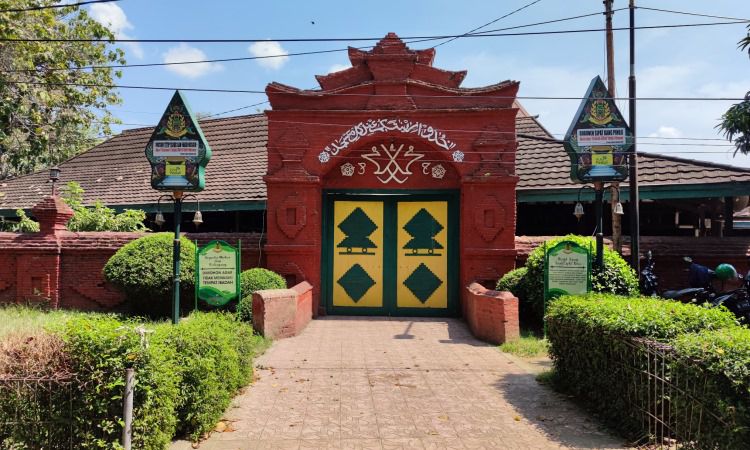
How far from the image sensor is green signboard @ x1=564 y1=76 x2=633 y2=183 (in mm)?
8344

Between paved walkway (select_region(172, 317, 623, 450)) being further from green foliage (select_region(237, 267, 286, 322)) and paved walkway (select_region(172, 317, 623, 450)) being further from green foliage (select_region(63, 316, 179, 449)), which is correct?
green foliage (select_region(237, 267, 286, 322))

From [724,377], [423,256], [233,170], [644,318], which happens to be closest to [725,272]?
[423,256]

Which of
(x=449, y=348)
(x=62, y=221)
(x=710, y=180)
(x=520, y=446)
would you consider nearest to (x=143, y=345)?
(x=520, y=446)

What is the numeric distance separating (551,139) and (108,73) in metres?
16.5

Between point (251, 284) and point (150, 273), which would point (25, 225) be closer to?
point (150, 273)

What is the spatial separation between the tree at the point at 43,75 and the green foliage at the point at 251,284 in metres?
5.83

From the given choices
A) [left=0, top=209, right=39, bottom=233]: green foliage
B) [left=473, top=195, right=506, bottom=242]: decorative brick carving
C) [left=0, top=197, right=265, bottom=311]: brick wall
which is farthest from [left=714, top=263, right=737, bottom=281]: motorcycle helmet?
[left=0, top=209, right=39, bottom=233]: green foliage

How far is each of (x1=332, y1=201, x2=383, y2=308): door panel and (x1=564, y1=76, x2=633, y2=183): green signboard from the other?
4.98 metres

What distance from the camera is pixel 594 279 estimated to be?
901 cm

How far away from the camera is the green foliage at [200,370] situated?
16.0ft

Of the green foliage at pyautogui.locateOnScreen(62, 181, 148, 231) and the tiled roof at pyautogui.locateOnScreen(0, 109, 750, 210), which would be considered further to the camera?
the green foliage at pyautogui.locateOnScreen(62, 181, 148, 231)

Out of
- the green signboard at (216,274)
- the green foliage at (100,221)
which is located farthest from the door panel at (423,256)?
the green foliage at (100,221)

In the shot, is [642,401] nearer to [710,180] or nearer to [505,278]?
[505,278]

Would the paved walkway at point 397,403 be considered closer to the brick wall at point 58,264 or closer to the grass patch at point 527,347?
the grass patch at point 527,347
